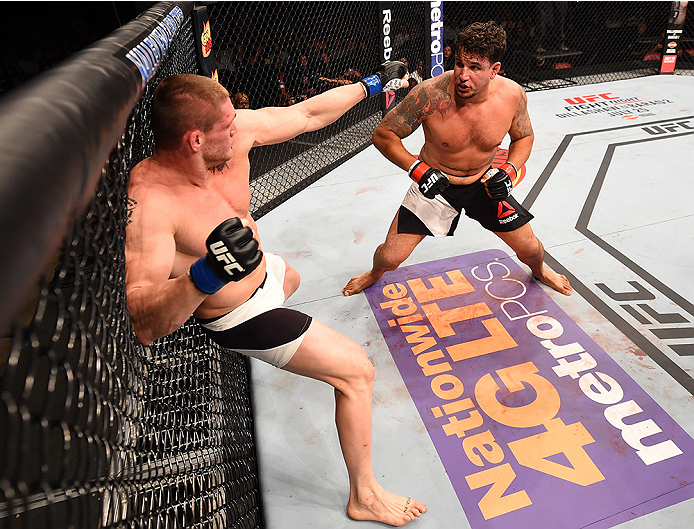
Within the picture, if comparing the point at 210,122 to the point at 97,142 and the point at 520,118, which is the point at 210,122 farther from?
the point at 520,118

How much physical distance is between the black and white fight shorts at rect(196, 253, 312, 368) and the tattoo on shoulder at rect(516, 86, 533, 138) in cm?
151

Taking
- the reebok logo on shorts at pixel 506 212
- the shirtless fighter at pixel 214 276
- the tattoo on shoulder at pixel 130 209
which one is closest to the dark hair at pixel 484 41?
the reebok logo on shorts at pixel 506 212

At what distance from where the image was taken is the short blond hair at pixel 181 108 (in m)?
1.26

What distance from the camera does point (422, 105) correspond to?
227cm

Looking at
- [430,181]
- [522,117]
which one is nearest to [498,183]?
[430,181]

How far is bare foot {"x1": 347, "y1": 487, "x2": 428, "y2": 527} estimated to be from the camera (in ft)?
5.01

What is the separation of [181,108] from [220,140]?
132 millimetres

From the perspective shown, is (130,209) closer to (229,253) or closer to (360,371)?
(229,253)

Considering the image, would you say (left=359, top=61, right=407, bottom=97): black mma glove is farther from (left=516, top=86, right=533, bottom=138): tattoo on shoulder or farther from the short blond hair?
the short blond hair

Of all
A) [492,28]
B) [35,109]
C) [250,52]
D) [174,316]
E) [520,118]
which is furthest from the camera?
[250,52]

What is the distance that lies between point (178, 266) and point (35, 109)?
3.33ft

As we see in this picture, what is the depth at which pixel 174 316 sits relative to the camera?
107cm

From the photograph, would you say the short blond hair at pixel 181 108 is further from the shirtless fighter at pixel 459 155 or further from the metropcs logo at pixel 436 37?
the metropcs logo at pixel 436 37

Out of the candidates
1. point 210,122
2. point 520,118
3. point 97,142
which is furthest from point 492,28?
point 97,142
